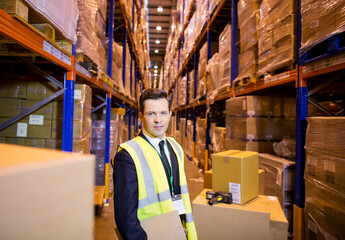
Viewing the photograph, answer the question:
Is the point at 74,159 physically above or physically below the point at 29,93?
below

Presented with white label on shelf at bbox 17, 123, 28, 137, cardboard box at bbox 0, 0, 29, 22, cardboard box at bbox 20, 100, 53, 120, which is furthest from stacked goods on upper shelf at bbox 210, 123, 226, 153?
cardboard box at bbox 0, 0, 29, 22

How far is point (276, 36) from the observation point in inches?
96.7

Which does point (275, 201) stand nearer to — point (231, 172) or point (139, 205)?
point (231, 172)

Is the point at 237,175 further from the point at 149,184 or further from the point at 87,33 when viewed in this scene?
the point at 87,33

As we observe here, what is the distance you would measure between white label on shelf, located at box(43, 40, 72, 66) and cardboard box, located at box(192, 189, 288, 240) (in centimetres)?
176

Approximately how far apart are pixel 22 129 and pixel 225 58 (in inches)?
140

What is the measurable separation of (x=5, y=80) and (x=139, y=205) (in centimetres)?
221

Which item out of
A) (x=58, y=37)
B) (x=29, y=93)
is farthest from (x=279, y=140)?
(x=29, y=93)

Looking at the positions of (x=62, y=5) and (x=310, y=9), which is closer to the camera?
(x=62, y=5)

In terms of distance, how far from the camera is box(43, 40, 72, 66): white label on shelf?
60.6 inches

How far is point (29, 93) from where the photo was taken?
231 centimetres

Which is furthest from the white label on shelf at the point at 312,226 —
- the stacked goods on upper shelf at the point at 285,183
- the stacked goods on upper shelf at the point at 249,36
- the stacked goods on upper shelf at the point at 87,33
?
the stacked goods on upper shelf at the point at 87,33

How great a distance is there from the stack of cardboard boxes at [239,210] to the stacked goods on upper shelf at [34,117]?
162 cm

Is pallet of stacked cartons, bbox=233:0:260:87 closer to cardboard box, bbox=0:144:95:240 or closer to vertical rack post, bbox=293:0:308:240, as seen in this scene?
vertical rack post, bbox=293:0:308:240
